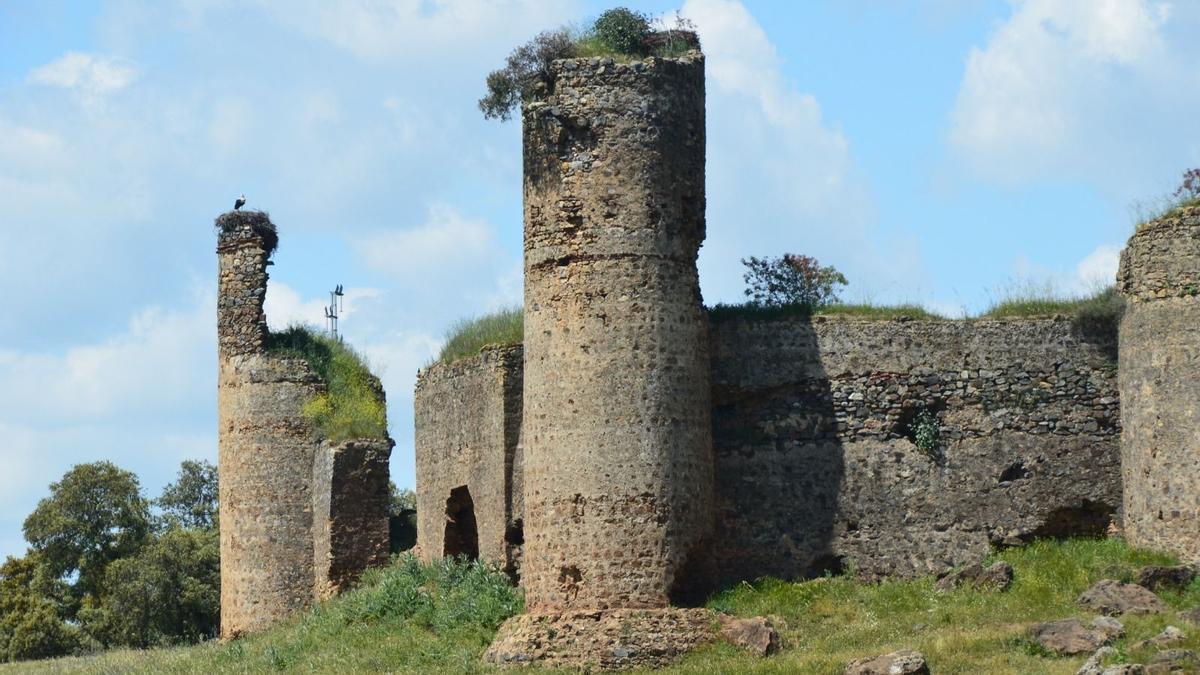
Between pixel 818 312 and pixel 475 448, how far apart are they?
5.32m

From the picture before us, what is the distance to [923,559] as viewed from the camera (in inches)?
1134

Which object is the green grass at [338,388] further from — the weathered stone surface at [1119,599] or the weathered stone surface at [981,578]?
the weathered stone surface at [1119,599]

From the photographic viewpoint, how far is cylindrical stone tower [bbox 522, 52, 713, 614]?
27125 mm

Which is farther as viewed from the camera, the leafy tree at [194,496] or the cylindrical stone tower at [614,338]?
the leafy tree at [194,496]

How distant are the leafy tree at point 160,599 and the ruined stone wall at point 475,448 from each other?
14333 millimetres

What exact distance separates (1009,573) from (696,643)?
13.2 feet

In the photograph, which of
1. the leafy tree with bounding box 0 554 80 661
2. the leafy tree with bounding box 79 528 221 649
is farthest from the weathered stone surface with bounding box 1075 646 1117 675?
the leafy tree with bounding box 0 554 80 661

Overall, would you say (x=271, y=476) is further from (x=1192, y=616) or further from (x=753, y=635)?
(x=1192, y=616)

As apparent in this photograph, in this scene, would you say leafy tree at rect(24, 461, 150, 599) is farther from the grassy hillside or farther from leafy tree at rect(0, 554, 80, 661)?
the grassy hillside

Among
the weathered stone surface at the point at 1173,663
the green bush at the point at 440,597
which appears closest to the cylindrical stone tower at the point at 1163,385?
the weathered stone surface at the point at 1173,663

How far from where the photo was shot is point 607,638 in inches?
1041

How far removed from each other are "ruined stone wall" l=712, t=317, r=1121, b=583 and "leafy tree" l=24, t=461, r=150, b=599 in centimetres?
2374

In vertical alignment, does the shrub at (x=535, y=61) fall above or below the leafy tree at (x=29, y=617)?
above

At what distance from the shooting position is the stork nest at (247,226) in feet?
119
